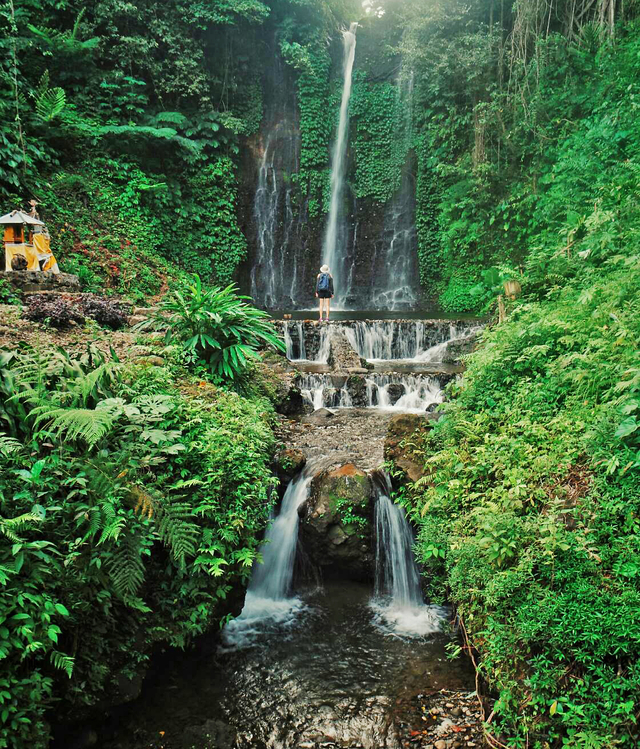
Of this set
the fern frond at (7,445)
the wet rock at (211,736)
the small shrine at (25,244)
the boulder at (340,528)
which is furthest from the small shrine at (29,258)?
the wet rock at (211,736)

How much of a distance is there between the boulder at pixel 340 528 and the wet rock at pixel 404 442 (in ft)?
1.58

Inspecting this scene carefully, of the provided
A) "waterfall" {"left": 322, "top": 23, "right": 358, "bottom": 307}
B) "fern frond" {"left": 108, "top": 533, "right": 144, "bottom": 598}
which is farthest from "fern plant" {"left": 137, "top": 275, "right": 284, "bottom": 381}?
Result: "waterfall" {"left": 322, "top": 23, "right": 358, "bottom": 307}

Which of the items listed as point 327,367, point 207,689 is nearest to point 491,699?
point 207,689

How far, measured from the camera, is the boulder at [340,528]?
532 cm

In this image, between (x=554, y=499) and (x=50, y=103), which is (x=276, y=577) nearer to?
(x=554, y=499)

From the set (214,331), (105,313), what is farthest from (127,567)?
(105,313)

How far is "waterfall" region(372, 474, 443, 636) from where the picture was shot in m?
4.91

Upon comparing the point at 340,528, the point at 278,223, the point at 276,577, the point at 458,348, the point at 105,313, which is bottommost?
the point at 276,577

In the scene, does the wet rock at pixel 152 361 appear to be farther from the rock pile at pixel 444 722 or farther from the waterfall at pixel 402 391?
the waterfall at pixel 402 391

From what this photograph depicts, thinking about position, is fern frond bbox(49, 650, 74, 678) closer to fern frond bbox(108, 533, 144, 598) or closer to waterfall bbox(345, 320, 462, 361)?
fern frond bbox(108, 533, 144, 598)

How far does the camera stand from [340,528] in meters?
5.33

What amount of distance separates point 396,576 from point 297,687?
5.43ft

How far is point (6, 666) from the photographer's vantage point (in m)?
2.88

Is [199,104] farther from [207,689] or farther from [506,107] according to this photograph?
[207,689]
